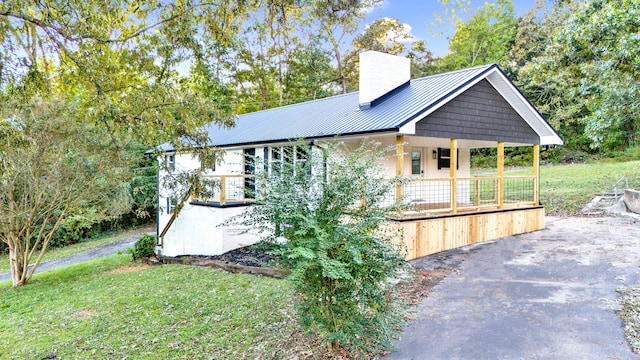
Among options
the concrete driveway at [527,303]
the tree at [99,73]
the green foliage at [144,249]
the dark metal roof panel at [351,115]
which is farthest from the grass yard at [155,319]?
the green foliage at [144,249]

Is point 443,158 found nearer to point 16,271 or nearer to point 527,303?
point 527,303

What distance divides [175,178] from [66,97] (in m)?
5.53

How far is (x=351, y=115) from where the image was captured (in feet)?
36.8

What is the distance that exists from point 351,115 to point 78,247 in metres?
16.9

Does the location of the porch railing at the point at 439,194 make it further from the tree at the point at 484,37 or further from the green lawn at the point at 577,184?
the tree at the point at 484,37

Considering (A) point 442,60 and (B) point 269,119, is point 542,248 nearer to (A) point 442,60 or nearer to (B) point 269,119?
(B) point 269,119

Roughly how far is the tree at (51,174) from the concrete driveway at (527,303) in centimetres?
862

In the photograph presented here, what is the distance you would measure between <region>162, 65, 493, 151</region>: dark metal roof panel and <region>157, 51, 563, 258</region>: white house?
44 mm

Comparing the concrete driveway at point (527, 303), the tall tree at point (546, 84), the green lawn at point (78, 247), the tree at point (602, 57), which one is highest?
the tall tree at point (546, 84)

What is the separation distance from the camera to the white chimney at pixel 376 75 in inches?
449

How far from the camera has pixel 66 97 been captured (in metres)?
10.5

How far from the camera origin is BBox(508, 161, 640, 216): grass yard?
1605cm

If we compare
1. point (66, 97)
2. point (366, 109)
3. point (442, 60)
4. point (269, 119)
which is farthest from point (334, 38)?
point (66, 97)

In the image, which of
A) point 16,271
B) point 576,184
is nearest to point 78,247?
point 16,271
